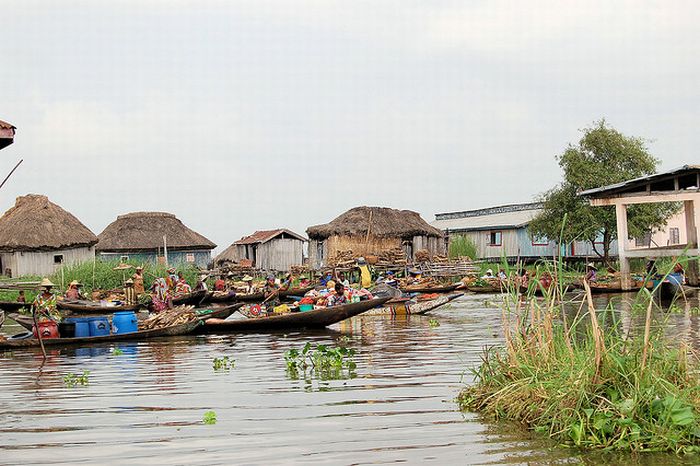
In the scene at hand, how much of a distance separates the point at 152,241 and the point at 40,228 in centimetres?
637

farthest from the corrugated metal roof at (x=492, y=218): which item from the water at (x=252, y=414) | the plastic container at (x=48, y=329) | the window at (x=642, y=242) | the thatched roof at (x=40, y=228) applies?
the water at (x=252, y=414)

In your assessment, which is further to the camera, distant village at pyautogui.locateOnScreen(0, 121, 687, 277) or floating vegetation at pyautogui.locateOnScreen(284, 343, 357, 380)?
distant village at pyautogui.locateOnScreen(0, 121, 687, 277)

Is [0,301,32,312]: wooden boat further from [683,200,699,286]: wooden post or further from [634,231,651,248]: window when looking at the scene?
[634,231,651,248]: window

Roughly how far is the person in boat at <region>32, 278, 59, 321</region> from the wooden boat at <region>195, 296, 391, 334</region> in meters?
3.25

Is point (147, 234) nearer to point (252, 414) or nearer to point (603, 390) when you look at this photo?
point (252, 414)

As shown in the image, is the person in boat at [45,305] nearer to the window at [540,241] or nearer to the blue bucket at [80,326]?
the blue bucket at [80,326]

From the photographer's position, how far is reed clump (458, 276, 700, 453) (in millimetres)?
6781

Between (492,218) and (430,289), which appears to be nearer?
(430,289)

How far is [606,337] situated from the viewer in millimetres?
7512

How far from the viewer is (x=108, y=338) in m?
16.6

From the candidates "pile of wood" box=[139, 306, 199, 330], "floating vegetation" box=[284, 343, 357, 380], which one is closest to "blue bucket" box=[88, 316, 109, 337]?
"pile of wood" box=[139, 306, 199, 330]

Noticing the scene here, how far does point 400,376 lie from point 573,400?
451 centimetres

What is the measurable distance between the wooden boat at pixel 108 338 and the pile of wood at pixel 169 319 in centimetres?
15

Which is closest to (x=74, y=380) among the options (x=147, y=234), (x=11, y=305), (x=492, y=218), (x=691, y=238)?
(x=11, y=305)
